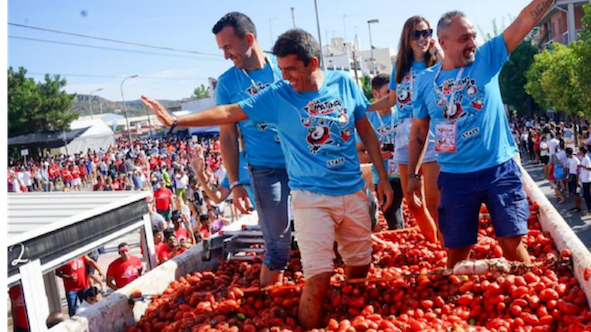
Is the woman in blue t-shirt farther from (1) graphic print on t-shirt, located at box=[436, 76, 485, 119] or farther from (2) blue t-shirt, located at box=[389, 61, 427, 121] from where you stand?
(1) graphic print on t-shirt, located at box=[436, 76, 485, 119]

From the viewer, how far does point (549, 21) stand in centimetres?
5041

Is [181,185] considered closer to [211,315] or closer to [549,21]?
[211,315]

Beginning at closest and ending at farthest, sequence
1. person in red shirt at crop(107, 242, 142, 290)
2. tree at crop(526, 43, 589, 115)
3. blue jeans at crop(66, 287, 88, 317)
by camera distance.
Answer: person in red shirt at crop(107, 242, 142, 290), blue jeans at crop(66, 287, 88, 317), tree at crop(526, 43, 589, 115)

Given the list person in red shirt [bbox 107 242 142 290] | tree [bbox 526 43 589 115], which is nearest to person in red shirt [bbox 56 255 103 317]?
person in red shirt [bbox 107 242 142 290]

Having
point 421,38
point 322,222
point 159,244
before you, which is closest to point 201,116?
A: point 322,222

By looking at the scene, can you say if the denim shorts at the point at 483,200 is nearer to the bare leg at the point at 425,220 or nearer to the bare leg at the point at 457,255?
the bare leg at the point at 457,255

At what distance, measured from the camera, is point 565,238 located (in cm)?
440

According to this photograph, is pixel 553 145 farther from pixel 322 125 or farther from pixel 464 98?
pixel 322 125

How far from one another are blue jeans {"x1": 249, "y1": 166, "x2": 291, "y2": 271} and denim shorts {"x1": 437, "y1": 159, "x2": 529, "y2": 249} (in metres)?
1.21

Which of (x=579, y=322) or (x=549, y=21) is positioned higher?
(x=549, y=21)

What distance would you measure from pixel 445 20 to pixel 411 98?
120 centimetres

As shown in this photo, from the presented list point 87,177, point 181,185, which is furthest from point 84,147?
point 181,185

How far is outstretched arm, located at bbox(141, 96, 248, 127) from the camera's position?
3328 millimetres

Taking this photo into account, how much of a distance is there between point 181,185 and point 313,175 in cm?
1545
